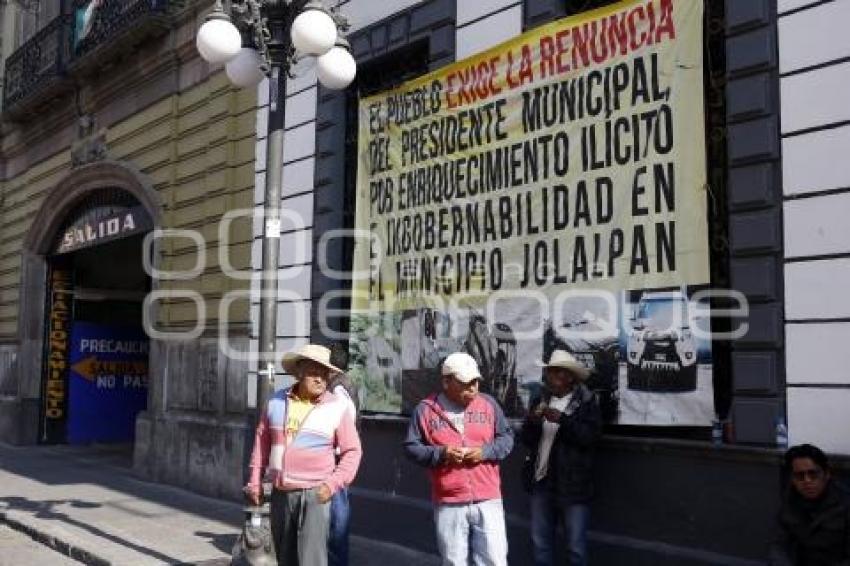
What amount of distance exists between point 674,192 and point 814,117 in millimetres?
1110

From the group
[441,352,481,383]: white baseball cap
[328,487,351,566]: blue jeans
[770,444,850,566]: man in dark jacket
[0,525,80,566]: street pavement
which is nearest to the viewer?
[770,444,850,566]: man in dark jacket

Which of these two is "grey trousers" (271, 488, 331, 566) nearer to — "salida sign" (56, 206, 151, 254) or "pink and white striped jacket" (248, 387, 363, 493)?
"pink and white striped jacket" (248, 387, 363, 493)

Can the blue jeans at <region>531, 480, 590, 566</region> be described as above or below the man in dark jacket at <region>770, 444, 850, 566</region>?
below

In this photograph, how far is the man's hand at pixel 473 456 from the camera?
5254mm

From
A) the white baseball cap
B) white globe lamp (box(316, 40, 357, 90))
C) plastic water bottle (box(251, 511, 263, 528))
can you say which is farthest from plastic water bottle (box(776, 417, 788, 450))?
white globe lamp (box(316, 40, 357, 90))

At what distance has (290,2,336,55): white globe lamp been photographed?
6.30 m

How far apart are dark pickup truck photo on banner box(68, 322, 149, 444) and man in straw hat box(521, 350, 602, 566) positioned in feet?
42.9

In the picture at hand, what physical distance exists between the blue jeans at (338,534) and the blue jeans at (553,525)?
134 cm

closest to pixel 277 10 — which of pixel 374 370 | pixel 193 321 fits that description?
pixel 374 370

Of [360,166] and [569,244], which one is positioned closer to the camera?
[569,244]

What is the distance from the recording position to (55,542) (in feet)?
28.2

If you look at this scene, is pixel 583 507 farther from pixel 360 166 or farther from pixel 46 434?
pixel 46 434

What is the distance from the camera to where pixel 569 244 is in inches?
286

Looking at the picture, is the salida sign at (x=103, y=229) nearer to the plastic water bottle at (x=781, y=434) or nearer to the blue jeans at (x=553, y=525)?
the blue jeans at (x=553, y=525)
